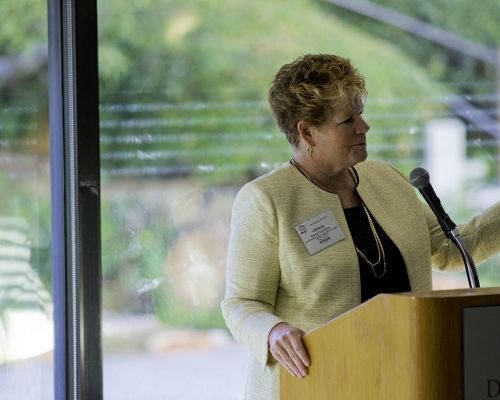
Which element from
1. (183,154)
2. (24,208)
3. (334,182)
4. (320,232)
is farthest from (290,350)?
(183,154)

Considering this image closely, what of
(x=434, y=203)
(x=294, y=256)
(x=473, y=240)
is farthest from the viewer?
(x=473, y=240)

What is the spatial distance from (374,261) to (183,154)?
52.9 inches

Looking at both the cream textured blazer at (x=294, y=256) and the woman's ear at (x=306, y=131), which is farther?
the woman's ear at (x=306, y=131)

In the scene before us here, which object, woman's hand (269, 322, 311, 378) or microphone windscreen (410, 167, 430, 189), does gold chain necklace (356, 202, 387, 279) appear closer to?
microphone windscreen (410, 167, 430, 189)

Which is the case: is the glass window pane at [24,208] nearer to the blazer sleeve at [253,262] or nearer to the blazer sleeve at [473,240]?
the blazer sleeve at [253,262]

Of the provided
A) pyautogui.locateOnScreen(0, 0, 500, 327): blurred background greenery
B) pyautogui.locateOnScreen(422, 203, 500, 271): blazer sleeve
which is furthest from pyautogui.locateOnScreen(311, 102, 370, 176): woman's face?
pyautogui.locateOnScreen(0, 0, 500, 327): blurred background greenery

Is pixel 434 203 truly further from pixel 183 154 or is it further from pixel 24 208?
pixel 24 208

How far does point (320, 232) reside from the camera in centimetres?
204

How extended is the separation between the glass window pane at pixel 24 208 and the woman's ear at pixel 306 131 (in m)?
1.20

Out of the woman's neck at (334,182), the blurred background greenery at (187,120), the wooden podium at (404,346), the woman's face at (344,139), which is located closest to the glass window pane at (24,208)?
the blurred background greenery at (187,120)

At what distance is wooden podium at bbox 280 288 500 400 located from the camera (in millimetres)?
1169

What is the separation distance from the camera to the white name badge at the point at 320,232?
201 centimetres

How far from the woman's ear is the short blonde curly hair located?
0.01 m

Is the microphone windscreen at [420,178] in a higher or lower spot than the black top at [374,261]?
higher
